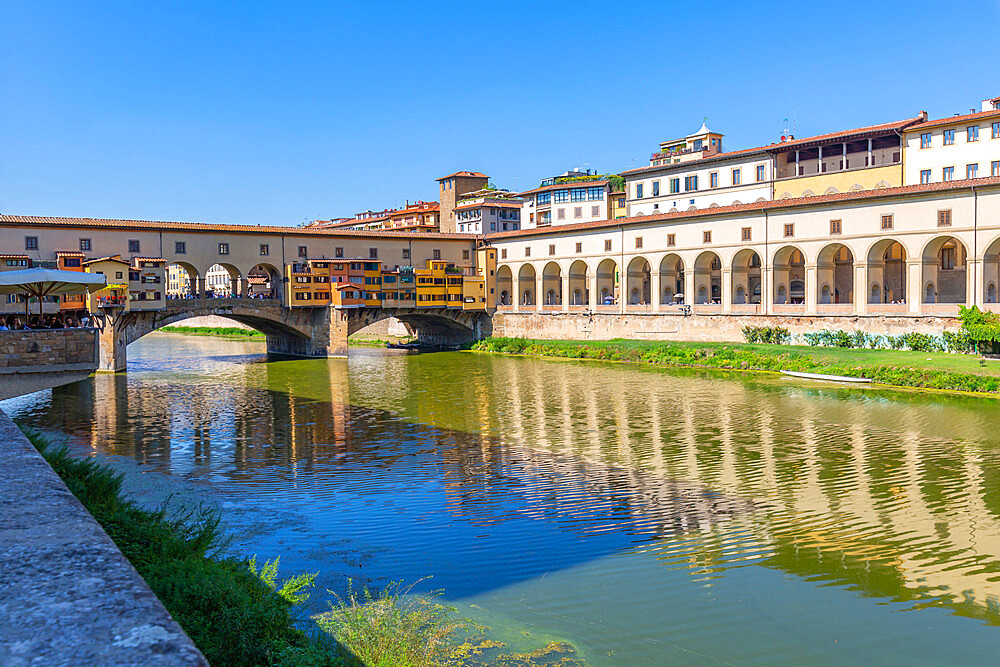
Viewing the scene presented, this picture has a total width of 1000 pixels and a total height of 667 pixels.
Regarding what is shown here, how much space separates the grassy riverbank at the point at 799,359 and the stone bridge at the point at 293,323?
6465mm

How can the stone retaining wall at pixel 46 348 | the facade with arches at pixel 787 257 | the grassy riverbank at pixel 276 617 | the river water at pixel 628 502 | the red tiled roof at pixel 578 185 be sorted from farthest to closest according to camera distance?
the red tiled roof at pixel 578 185, the facade with arches at pixel 787 257, the stone retaining wall at pixel 46 348, the river water at pixel 628 502, the grassy riverbank at pixel 276 617

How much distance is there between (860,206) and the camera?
4428cm

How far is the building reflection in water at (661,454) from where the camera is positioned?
45.0 feet

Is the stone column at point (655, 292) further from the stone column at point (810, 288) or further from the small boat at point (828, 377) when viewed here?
the small boat at point (828, 377)

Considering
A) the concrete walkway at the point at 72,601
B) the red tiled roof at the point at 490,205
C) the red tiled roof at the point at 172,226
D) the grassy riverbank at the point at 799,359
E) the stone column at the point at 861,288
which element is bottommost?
the grassy riverbank at the point at 799,359

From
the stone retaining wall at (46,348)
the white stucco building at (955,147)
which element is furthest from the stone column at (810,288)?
the stone retaining wall at (46,348)

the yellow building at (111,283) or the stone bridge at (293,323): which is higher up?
the yellow building at (111,283)

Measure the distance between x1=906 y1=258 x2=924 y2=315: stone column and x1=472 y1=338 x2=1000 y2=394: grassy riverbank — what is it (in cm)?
306

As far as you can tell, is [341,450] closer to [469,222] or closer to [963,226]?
[963,226]

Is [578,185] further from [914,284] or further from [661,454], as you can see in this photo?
[661,454]

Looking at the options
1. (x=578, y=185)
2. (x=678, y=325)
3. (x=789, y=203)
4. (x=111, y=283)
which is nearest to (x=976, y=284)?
(x=789, y=203)

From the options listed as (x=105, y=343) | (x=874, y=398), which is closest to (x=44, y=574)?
(x=874, y=398)

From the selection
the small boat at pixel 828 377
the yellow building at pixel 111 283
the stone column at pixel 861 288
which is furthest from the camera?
the yellow building at pixel 111 283

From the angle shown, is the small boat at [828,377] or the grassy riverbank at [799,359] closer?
the grassy riverbank at [799,359]
